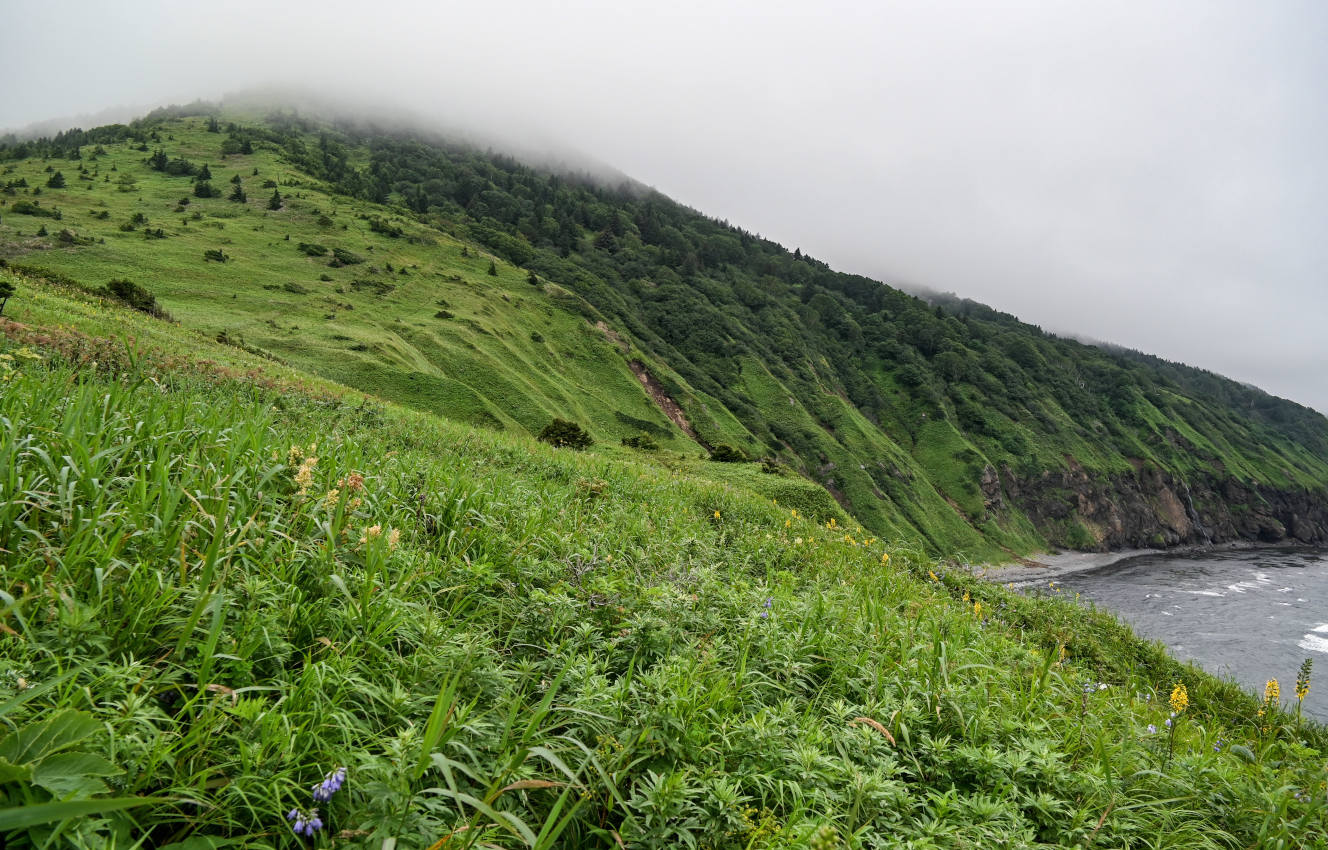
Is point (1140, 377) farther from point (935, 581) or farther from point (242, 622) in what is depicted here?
point (242, 622)

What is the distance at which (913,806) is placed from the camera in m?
2.79

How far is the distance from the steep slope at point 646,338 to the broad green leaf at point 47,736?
3761 centimetres

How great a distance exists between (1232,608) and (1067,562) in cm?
3865

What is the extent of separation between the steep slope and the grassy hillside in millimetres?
35111

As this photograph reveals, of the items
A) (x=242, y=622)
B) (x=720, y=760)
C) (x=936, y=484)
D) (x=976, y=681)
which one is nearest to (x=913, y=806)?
(x=720, y=760)

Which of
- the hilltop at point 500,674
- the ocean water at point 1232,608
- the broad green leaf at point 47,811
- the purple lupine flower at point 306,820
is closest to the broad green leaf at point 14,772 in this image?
the hilltop at point 500,674

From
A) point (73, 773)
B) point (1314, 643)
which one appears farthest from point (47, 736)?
point (1314, 643)

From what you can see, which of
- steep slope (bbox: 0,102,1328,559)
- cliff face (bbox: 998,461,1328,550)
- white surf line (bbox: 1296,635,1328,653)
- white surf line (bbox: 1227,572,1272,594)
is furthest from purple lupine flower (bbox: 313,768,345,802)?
cliff face (bbox: 998,461,1328,550)

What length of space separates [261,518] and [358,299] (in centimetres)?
5931

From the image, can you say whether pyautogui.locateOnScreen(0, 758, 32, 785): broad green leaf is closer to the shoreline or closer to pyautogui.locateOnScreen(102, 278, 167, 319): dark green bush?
pyautogui.locateOnScreen(102, 278, 167, 319): dark green bush

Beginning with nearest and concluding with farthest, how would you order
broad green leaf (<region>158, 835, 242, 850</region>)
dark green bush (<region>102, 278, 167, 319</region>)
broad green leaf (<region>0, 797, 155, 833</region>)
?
broad green leaf (<region>0, 797, 155, 833</region>)
broad green leaf (<region>158, 835, 242, 850</region>)
dark green bush (<region>102, 278, 167, 319</region>)

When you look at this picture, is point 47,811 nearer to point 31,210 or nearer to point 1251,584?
point 31,210

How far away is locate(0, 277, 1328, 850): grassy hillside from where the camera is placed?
81.0 inches

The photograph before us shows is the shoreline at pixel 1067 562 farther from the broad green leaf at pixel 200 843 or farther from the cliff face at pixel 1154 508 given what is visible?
the broad green leaf at pixel 200 843
